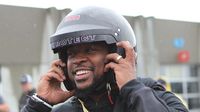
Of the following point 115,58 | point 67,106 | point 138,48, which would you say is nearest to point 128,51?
point 115,58

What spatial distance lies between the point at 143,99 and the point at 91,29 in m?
0.37

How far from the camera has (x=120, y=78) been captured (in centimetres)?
195

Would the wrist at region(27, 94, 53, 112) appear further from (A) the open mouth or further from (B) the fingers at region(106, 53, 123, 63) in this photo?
(B) the fingers at region(106, 53, 123, 63)

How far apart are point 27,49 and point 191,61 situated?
23.6 feet

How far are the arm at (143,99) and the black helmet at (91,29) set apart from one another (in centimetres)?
22

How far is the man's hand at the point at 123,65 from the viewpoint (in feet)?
6.38

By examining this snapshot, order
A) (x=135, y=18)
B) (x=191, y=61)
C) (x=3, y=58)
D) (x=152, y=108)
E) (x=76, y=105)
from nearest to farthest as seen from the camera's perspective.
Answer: (x=152, y=108), (x=76, y=105), (x=3, y=58), (x=135, y=18), (x=191, y=61)

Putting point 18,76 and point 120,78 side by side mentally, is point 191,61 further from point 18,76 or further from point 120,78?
point 120,78

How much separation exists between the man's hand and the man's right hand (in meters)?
0.29

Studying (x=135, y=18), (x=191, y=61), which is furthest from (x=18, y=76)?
(x=191, y=61)

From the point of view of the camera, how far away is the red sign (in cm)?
1830

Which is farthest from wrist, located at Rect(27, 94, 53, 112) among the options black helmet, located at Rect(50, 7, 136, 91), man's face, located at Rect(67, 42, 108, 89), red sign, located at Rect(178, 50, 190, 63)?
red sign, located at Rect(178, 50, 190, 63)

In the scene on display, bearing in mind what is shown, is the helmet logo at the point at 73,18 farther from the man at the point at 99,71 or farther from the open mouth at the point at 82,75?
the open mouth at the point at 82,75

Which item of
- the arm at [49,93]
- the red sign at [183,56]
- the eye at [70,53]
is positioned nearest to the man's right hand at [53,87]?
the arm at [49,93]
